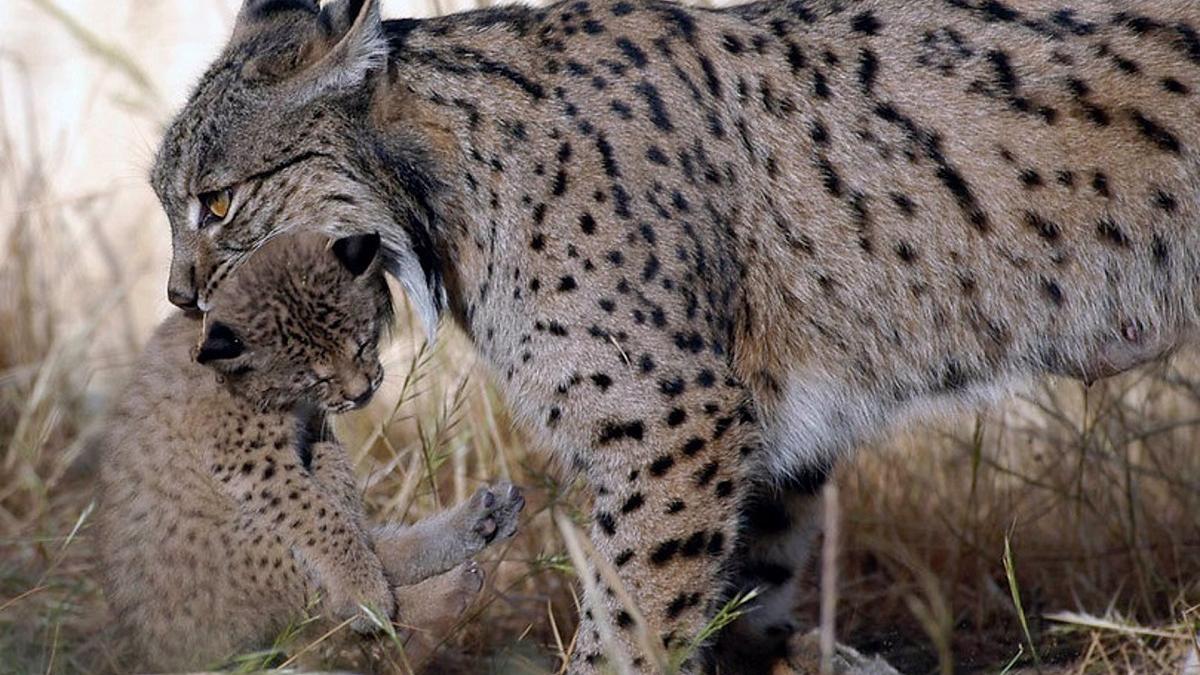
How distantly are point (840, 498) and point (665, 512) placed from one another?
6.51 feet

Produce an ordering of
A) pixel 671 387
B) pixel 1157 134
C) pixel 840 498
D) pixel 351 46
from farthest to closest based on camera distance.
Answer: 1. pixel 840 498
2. pixel 1157 134
3. pixel 351 46
4. pixel 671 387

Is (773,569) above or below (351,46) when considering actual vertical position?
below

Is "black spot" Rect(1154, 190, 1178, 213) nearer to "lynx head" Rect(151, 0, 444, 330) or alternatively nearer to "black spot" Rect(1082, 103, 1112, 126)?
"black spot" Rect(1082, 103, 1112, 126)

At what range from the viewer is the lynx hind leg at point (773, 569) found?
5914mm

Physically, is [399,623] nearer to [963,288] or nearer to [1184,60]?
[963,288]

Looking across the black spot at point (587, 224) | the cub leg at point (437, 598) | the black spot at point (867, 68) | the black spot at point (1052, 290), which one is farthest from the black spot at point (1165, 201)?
the cub leg at point (437, 598)

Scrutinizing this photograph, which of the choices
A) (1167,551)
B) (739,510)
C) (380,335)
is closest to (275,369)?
(380,335)

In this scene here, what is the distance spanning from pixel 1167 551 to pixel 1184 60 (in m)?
1.99

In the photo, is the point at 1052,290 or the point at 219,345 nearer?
the point at 219,345

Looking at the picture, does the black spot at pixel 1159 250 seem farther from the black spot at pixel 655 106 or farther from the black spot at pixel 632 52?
the black spot at pixel 632 52

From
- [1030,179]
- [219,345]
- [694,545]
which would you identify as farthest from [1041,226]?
[219,345]

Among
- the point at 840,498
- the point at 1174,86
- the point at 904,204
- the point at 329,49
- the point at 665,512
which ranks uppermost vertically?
the point at 329,49

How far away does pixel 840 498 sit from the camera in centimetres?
681

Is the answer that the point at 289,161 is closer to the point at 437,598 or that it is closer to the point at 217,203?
the point at 217,203
